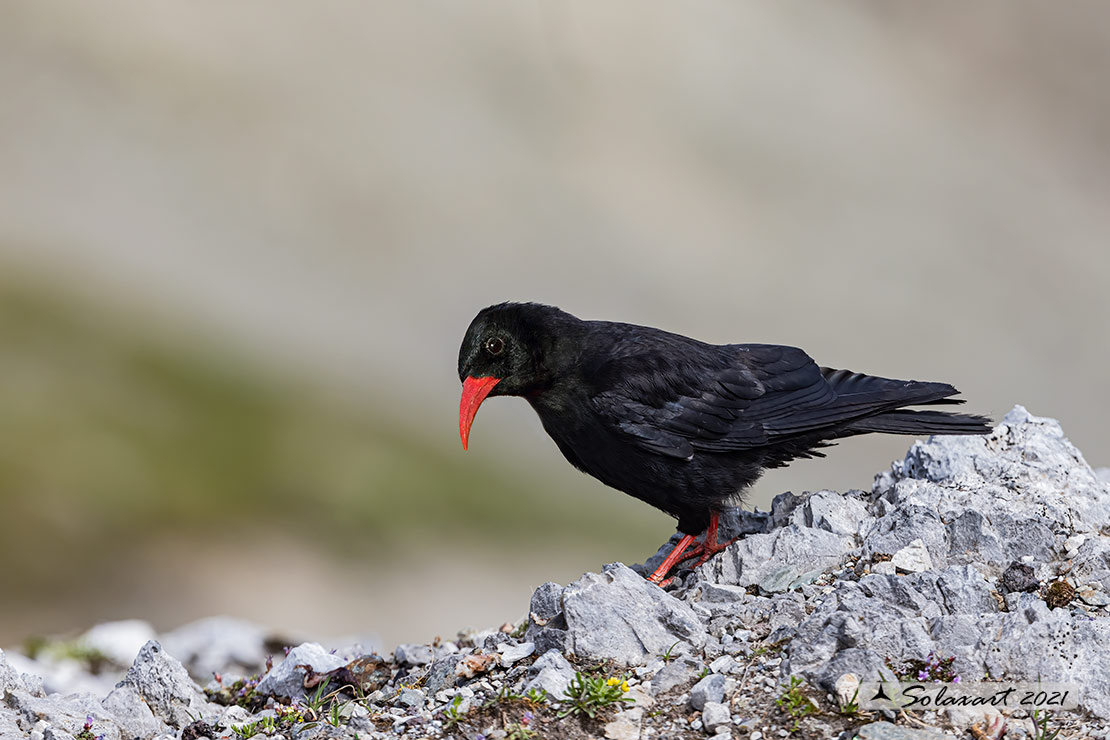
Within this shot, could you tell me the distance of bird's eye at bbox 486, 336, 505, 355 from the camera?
7559mm

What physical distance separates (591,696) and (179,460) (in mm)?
23161

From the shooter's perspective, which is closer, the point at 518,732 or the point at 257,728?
the point at 518,732

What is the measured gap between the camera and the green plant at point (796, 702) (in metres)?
5.07

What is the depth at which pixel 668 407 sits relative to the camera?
25.0 feet

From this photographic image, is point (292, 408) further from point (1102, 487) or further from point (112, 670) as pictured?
point (1102, 487)

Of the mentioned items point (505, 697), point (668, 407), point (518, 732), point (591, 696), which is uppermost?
point (668, 407)

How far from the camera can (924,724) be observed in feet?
16.1

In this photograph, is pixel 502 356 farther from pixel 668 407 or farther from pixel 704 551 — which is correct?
pixel 704 551

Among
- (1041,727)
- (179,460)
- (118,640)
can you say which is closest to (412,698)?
(1041,727)

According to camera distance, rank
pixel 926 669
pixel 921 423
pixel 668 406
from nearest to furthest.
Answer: pixel 926 669
pixel 668 406
pixel 921 423

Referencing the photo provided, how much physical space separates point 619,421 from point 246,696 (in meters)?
3.20

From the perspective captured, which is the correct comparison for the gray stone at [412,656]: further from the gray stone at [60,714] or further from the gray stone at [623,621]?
the gray stone at [60,714]

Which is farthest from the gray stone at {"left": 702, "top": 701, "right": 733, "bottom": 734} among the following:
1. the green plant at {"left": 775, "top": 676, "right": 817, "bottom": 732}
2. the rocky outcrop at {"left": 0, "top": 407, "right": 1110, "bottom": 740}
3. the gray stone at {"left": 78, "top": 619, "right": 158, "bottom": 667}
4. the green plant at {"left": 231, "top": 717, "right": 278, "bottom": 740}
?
the gray stone at {"left": 78, "top": 619, "right": 158, "bottom": 667}

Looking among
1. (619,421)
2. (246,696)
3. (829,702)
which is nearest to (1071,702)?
(829,702)
